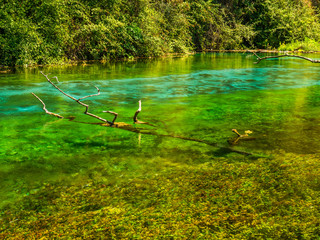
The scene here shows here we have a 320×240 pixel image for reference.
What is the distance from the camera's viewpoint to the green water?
327cm

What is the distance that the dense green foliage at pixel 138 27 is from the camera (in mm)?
12373

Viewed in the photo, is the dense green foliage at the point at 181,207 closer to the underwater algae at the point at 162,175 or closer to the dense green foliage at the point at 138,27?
the underwater algae at the point at 162,175

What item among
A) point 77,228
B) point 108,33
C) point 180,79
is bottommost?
point 77,228

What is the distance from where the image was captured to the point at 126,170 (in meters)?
3.17

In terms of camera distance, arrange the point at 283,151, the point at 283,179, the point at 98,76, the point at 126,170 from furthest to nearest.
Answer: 1. the point at 98,76
2. the point at 283,151
3. the point at 126,170
4. the point at 283,179

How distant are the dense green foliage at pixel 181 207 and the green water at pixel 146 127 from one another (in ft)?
0.74

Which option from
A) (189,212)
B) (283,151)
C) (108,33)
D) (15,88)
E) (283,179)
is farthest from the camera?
(108,33)

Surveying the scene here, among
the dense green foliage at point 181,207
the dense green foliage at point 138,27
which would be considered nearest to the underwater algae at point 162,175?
the dense green foliage at point 181,207

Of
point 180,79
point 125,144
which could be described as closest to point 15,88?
point 180,79

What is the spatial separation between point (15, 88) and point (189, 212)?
265 inches

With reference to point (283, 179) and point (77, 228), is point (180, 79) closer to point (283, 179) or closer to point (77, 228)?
point (283, 179)

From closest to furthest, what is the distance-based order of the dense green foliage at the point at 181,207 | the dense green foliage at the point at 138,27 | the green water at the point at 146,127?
the dense green foliage at the point at 181,207
the green water at the point at 146,127
the dense green foliage at the point at 138,27

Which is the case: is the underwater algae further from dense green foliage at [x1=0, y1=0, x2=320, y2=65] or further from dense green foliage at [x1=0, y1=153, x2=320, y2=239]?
dense green foliage at [x1=0, y1=0, x2=320, y2=65]

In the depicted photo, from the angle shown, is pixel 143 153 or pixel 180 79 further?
pixel 180 79
